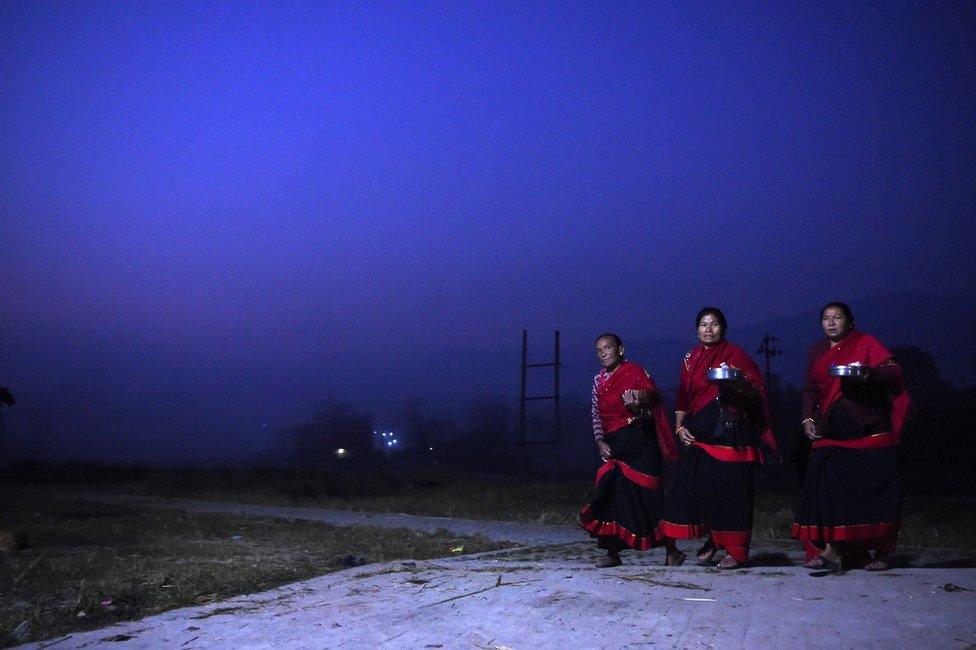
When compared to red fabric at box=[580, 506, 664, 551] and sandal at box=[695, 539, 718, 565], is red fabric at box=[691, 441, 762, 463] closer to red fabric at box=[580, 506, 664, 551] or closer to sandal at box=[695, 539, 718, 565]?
sandal at box=[695, 539, 718, 565]

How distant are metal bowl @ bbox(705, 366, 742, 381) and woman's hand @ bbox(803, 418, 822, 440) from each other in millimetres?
792

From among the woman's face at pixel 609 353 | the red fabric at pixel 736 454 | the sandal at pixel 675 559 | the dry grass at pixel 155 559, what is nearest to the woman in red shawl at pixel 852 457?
the red fabric at pixel 736 454

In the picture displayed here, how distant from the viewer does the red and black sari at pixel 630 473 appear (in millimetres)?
6836

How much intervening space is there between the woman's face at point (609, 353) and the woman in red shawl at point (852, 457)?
1.55 metres

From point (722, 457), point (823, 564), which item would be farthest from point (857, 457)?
point (722, 457)

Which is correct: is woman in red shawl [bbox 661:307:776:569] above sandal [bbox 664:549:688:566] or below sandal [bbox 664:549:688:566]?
above

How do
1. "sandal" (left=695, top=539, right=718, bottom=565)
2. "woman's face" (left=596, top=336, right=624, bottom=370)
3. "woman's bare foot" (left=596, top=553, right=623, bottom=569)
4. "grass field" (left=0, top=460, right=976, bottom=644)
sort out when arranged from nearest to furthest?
"grass field" (left=0, top=460, right=976, bottom=644) < "sandal" (left=695, top=539, right=718, bottom=565) < "woman's bare foot" (left=596, top=553, right=623, bottom=569) < "woman's face" (left=596, top=336, right=624, bottom=370)

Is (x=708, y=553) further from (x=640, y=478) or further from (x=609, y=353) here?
(x=609, y=353)

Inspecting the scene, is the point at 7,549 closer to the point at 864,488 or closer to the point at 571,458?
the point at 864,488

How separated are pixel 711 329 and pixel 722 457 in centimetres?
95

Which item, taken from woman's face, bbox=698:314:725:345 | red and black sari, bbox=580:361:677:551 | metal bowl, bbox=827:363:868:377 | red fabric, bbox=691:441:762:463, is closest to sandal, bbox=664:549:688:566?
red and black sari, bbox=580:361:677:551

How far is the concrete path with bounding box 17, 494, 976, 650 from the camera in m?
4.29

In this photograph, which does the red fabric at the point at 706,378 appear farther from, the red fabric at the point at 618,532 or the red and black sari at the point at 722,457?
the red fabric at the point at 618,532

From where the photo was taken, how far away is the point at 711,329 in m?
6.67
